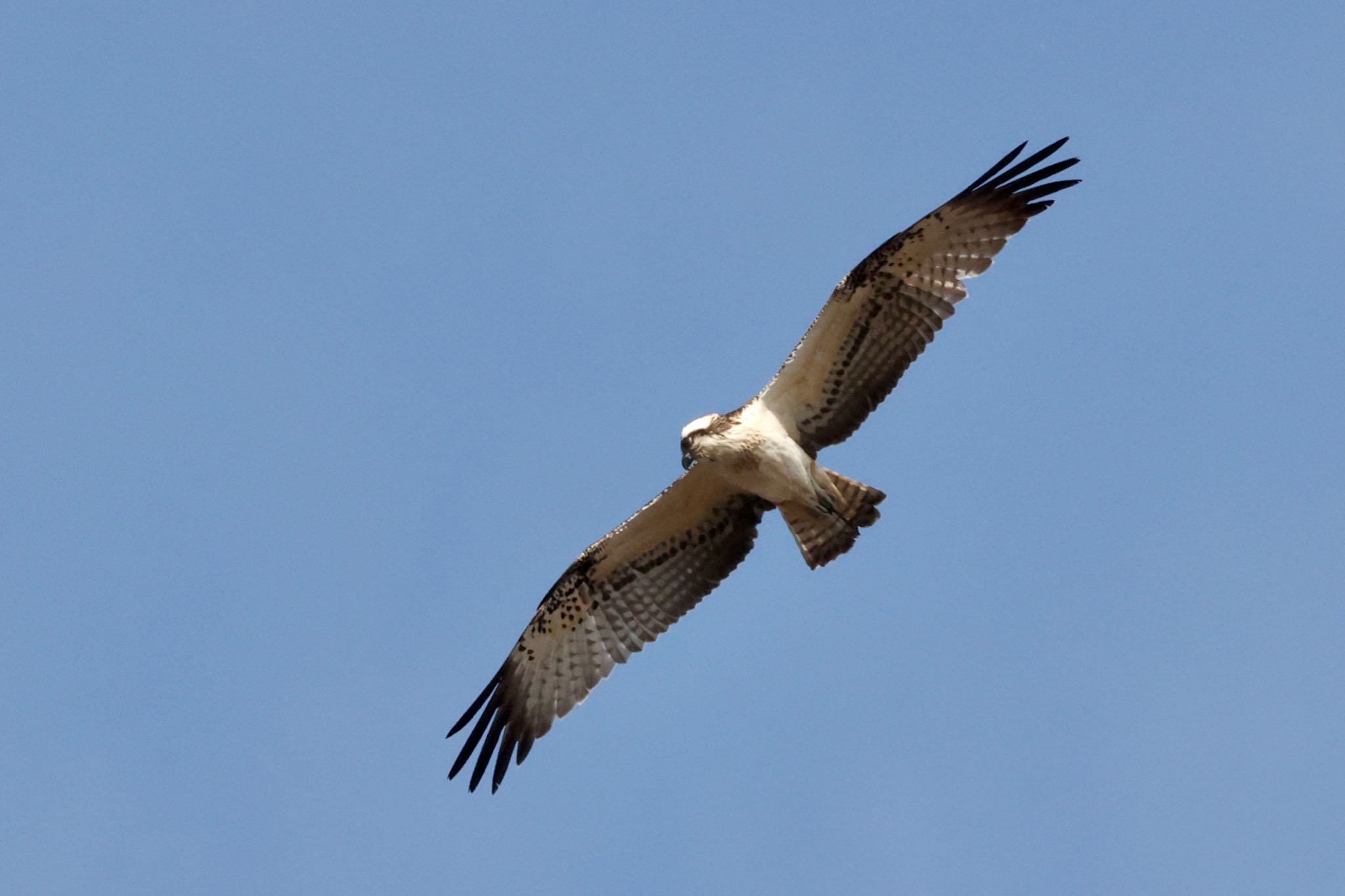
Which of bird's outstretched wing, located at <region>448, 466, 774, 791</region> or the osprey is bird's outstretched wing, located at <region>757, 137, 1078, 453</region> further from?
bird's outstretched wing, located at <region>448, 466, 774, 791</region>

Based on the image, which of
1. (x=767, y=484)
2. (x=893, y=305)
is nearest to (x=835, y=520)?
(x=767, y=484)

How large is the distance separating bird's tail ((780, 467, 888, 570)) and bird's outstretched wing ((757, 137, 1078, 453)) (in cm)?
40

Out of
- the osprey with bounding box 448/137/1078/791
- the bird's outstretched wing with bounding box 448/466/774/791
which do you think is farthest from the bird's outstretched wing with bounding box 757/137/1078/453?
the bird's outstretched wing with bounding box 448/466/774/791

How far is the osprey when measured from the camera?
14.0 metres

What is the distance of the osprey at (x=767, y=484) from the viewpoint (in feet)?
45.8

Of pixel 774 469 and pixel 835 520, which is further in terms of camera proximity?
pixel 835 520

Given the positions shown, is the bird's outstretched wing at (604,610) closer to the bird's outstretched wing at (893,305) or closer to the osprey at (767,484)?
the osprey at (767,484)

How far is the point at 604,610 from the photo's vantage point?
1498 centimetres

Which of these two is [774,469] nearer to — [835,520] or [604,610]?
[835,520]

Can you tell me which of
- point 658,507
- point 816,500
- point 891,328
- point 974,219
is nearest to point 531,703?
point 658,507

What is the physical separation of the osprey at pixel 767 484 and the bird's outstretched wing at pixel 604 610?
1cm

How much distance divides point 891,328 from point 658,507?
214 cm

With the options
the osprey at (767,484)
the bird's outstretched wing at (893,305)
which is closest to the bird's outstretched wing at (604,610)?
the osprey at (767,484)

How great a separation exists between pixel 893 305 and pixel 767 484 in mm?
1528
